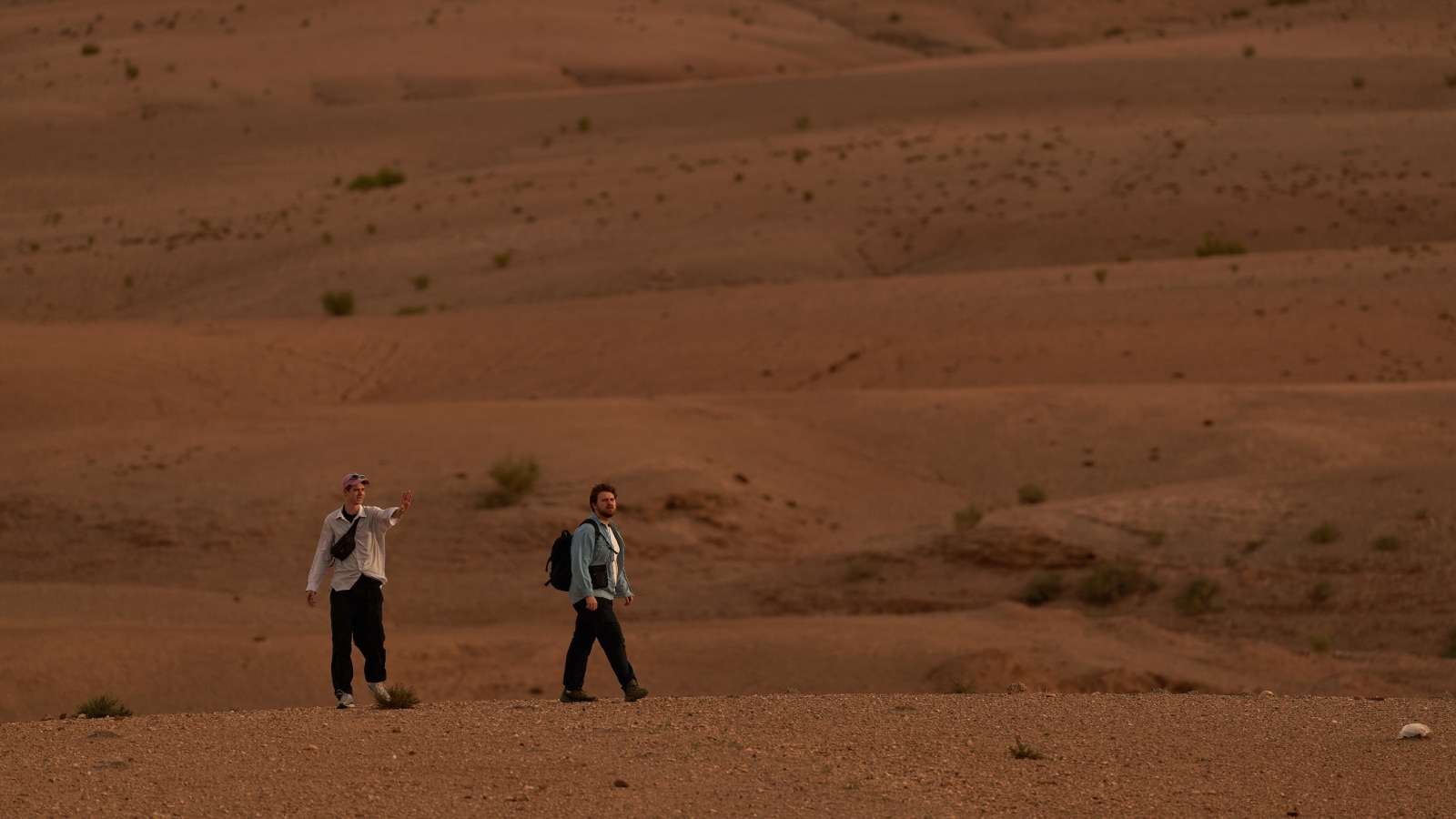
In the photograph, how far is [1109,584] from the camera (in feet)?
66.1

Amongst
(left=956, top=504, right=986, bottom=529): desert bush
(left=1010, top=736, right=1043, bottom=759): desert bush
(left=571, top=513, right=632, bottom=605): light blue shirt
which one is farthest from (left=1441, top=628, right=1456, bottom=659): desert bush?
(left=571, top=513, right=632, bottom=605): light blue shirt

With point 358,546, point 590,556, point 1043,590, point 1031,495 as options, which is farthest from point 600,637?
point 1031,495

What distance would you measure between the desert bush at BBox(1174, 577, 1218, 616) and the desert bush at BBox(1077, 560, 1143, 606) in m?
0.62

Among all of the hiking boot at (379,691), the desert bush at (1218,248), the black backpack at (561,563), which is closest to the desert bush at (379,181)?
the desert bush at (1218,248)

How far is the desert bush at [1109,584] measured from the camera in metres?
20.1

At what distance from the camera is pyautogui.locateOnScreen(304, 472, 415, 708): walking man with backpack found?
36.7 ft

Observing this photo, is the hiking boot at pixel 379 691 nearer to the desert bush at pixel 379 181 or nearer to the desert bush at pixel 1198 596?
the desert bush at pixel 1198 596

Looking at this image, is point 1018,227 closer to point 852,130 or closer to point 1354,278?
point 1354,278

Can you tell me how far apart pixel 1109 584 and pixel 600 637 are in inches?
401

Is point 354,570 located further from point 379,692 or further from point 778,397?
point 778,397

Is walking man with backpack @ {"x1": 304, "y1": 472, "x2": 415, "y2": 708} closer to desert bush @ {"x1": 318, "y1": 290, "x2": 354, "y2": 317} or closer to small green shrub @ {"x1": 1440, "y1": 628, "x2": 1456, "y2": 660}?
small green shrub @ {"x1": 1440, "y1": 628, "x2": 1456, "y2": 660}

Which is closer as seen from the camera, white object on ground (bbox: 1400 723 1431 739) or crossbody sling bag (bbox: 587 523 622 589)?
white object on ground (bbox: 1400 723 1431 739)

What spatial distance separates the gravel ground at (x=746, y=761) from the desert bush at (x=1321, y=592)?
7.43m

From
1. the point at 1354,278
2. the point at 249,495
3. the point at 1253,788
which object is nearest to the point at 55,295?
the point at 249,495
